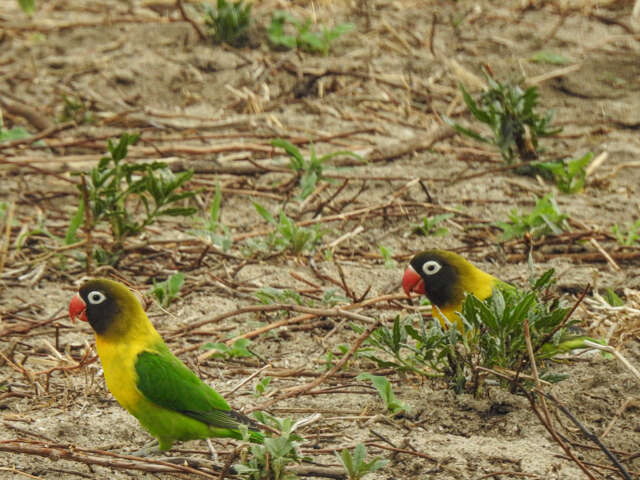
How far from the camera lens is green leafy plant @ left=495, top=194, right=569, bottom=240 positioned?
4.86 m

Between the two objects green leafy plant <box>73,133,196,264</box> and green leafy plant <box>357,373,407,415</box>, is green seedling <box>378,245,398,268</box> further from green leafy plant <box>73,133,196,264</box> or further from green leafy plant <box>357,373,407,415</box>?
green leafy plant <box>357,373,407,415</box>

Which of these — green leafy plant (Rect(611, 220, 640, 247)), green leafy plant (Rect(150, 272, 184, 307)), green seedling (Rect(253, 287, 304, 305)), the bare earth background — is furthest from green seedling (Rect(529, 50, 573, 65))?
green leafy plant (Rect(150, 272, 184, 307))

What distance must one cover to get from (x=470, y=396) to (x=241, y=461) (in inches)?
38.4

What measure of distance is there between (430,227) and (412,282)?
48.8 inches

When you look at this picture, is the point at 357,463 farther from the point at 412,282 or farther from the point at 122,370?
the point at 412,282

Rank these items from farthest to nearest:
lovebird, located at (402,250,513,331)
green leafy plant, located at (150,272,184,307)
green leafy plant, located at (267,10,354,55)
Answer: green leafy plant, located at (267,10,354,55), green leafy plant, located at (150,272,184,307), lovebird, located at (402,250,513,331)

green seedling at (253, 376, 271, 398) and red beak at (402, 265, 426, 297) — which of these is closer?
green seedling at (253, 376, 271, 398)

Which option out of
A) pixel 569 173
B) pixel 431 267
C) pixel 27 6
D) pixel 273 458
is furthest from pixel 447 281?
pixel 27 6

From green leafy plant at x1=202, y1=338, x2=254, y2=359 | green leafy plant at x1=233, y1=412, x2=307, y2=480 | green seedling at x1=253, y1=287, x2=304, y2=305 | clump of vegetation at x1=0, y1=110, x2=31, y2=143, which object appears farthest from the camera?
clump of vegetation at x1=0, y1=110, x2=31, y2=143

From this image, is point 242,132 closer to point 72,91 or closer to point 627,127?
point 72,91

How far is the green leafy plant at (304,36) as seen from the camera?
7.52m

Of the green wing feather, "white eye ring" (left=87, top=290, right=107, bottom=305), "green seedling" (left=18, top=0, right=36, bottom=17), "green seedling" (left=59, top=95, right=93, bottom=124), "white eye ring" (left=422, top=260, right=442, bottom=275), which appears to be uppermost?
"white eye ring" (left=87, top=290, right=107, bottom=305)

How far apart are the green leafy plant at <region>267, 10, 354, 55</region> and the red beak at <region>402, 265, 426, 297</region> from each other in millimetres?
4007

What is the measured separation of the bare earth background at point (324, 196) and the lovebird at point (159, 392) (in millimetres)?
165
